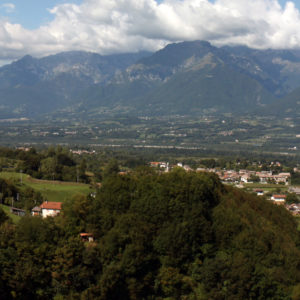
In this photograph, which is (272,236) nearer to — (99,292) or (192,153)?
(99,292)

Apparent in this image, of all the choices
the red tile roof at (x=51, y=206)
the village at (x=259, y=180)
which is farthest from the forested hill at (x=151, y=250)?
the village at (x=259, y=180)

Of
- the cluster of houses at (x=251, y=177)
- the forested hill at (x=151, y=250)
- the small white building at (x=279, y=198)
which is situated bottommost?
the cluster of houses at (x=251, y=177)

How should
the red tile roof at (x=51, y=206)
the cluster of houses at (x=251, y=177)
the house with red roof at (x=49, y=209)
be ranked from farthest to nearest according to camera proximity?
the cluster of houses at (x=251, y=177) < the red tile roof at (x=51, y=206) < the house with red roof at (x=49, y=209)

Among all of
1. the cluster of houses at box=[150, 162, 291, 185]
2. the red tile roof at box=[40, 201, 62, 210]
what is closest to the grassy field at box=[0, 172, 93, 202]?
the red tile roof at box=[40, 201, 62, 210]

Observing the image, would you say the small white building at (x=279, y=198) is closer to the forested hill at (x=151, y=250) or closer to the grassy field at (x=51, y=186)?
the grassy field at (x=51, y=186)

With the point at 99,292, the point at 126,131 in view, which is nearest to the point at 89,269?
the point at 99,292

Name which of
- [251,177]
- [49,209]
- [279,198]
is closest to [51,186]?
[49,209]
